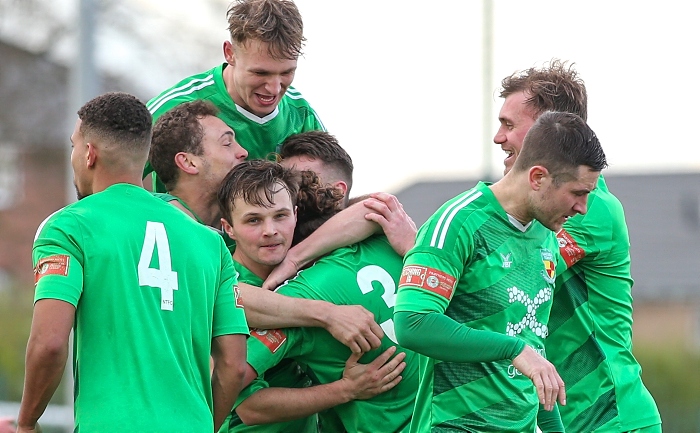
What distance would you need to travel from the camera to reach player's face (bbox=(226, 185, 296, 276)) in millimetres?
5082

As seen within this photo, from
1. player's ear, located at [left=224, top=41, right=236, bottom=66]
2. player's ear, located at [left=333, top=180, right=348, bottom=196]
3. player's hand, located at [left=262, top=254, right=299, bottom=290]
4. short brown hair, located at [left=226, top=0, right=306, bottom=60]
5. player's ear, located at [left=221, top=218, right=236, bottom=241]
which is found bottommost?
player's hand, located at [left=262, top=254, right=299, bottom=290]

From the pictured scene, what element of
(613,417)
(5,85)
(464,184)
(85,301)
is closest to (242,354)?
(85,301)

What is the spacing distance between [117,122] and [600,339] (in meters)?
2.61

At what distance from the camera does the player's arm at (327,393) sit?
4996 millimetres

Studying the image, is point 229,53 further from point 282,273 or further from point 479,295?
point 479,295

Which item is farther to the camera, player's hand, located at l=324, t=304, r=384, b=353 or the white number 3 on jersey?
player's hand, located at l=324, t=304, r=384, b=353

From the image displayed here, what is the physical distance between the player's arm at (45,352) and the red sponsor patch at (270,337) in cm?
105

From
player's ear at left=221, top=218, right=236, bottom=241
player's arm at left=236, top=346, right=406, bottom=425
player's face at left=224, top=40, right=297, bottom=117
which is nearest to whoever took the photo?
A: player's arm at left=236, top=346, right=406, bottom=425

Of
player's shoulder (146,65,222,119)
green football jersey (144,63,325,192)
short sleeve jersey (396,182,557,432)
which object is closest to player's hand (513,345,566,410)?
short sleeve jersey (396,182,557,432)

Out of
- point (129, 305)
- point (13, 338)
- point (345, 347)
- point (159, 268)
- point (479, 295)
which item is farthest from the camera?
point (13, 338)

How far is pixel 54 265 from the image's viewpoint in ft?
13.2

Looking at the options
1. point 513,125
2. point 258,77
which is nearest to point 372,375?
point 513,125

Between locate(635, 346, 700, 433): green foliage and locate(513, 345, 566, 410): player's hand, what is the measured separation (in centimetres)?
1554

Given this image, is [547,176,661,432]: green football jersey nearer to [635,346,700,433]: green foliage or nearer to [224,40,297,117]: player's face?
[224,40,297,117]: player's face
